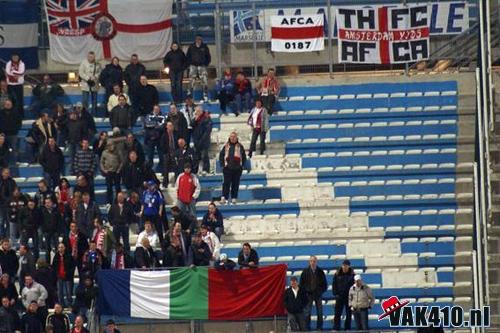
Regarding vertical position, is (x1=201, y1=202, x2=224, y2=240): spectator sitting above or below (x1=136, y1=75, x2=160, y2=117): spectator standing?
below

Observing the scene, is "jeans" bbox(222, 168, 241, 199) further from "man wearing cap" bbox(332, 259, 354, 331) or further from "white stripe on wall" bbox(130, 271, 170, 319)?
"man wearing cap" bbox(332, 259, 354, 331)

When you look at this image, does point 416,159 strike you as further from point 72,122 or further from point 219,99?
point 72,122

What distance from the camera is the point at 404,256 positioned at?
123 ft

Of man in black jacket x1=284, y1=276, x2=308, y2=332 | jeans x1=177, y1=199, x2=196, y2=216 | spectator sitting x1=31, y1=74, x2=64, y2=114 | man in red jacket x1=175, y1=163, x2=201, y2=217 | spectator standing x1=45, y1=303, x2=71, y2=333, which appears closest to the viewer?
spectator standing x1=45, y1=303, x2=71, y2=333

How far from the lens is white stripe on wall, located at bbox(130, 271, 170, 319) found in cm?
3584

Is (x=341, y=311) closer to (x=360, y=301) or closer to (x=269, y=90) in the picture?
(x=360, y=301)

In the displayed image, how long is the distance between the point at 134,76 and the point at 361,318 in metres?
8.87

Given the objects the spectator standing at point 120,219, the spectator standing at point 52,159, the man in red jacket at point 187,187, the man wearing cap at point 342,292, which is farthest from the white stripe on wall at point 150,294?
the spectator standing at point 52,159

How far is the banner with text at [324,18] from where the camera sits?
4241 centimetres

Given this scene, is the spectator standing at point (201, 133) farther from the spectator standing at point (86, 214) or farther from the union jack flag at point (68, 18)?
the union jack flag at point (68, 18)

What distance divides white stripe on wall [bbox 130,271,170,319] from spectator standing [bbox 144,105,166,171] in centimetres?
409

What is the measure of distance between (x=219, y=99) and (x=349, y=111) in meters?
2.78

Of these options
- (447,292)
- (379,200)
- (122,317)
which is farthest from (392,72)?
(122,317)

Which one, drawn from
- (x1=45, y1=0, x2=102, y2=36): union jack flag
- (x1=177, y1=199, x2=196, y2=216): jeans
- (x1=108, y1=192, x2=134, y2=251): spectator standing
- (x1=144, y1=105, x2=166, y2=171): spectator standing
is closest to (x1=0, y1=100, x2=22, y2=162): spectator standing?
(x1=144, y1=105, x2=166, y2=171): spectator standing
